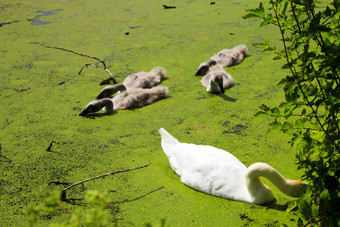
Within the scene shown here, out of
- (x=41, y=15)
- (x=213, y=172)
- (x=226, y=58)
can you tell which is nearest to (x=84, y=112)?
(x=213, y=172)

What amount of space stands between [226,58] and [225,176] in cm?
258

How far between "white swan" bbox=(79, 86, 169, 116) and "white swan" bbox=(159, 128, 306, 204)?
128 centimetres

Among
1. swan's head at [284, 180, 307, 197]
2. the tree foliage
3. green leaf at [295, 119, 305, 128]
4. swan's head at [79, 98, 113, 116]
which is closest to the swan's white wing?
swan's head at [284, 180, 307, 197]

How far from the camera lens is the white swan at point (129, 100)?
3.98 metres

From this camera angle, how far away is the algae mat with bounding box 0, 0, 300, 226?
8.85ft

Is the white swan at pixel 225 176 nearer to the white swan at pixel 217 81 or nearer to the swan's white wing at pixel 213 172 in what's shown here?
the swan's white wing at pixel 213 172

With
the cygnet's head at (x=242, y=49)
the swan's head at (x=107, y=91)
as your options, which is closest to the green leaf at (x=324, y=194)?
the swan's head at (x=107, y=91)

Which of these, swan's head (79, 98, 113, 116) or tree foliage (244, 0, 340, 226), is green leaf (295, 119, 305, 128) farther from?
swan's head (79, 98, 113, 116)

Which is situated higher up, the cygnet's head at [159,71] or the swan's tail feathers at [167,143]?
the swan's tail feathers at [167,143]

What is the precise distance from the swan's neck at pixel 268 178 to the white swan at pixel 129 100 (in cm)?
185

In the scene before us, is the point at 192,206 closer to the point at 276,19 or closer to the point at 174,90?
the point at 276,19

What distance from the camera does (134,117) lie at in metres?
3.96

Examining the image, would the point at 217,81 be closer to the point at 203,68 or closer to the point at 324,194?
the point at 203,68

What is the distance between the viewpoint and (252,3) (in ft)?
24.3
